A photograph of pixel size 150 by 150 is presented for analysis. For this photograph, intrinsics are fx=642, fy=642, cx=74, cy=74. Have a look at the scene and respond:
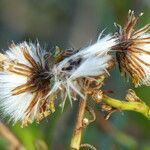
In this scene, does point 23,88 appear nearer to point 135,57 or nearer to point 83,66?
point 83,66

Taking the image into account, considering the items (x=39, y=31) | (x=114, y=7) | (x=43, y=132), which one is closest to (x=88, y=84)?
(x=43, y=132)

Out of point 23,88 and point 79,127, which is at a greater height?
point 23,88

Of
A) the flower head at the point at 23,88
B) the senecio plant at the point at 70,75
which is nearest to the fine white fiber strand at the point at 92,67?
the senecio plant at the point at 70,75

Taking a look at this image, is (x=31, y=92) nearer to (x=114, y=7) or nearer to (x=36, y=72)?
(x=36, y=72)

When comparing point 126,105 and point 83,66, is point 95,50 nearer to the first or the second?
point 83,66

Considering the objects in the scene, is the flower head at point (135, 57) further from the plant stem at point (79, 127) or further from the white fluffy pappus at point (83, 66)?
the plant stem at point (79, 127)

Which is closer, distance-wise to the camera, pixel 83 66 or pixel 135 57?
pixel 83 66

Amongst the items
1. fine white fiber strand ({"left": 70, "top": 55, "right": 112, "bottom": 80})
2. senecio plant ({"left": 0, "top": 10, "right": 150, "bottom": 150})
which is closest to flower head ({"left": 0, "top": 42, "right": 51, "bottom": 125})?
senecio plant ({"left": 0, "top": 10, "right": 150, "bottom": 150})

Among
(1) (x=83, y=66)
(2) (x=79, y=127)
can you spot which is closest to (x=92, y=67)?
(1) (x=83, y=66)
